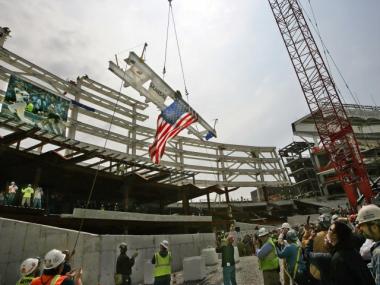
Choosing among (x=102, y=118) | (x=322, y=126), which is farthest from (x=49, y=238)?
(x=322, y=126)

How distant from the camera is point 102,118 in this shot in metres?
24.9

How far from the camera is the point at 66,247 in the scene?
29.1ft

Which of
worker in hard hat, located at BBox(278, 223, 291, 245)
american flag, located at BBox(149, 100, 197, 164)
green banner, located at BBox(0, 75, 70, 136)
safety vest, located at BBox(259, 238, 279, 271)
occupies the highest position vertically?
green banner, located at BBox(0, 75, 70, 136)

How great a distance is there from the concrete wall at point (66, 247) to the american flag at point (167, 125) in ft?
18.8

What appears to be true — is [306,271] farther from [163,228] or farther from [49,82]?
[49,82]

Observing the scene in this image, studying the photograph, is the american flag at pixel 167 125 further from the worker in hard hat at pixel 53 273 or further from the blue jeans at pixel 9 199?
the worker in hard hat at pixel 53 273

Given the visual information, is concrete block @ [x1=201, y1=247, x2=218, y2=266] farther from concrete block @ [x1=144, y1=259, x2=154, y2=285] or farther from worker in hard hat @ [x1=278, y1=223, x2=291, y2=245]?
worker in hard hat @ [x1=278, y1=223, x2=291, y2=245]

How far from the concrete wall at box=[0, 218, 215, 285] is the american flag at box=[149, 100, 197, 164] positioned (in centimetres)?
573

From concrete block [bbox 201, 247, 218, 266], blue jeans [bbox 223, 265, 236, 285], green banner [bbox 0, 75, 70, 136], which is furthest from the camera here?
green banner [bbox 0, 75, 70, 136]

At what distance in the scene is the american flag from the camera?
16.3 m

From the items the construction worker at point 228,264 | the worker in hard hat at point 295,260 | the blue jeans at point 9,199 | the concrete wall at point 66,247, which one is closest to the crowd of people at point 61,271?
the construction worker at point 228,264

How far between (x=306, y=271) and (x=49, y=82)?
71.2ft

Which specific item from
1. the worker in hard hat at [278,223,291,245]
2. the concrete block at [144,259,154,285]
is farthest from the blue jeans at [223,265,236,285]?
the concrete block at [144,259,154,285]

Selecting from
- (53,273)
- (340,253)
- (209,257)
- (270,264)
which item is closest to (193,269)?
(209,257)
